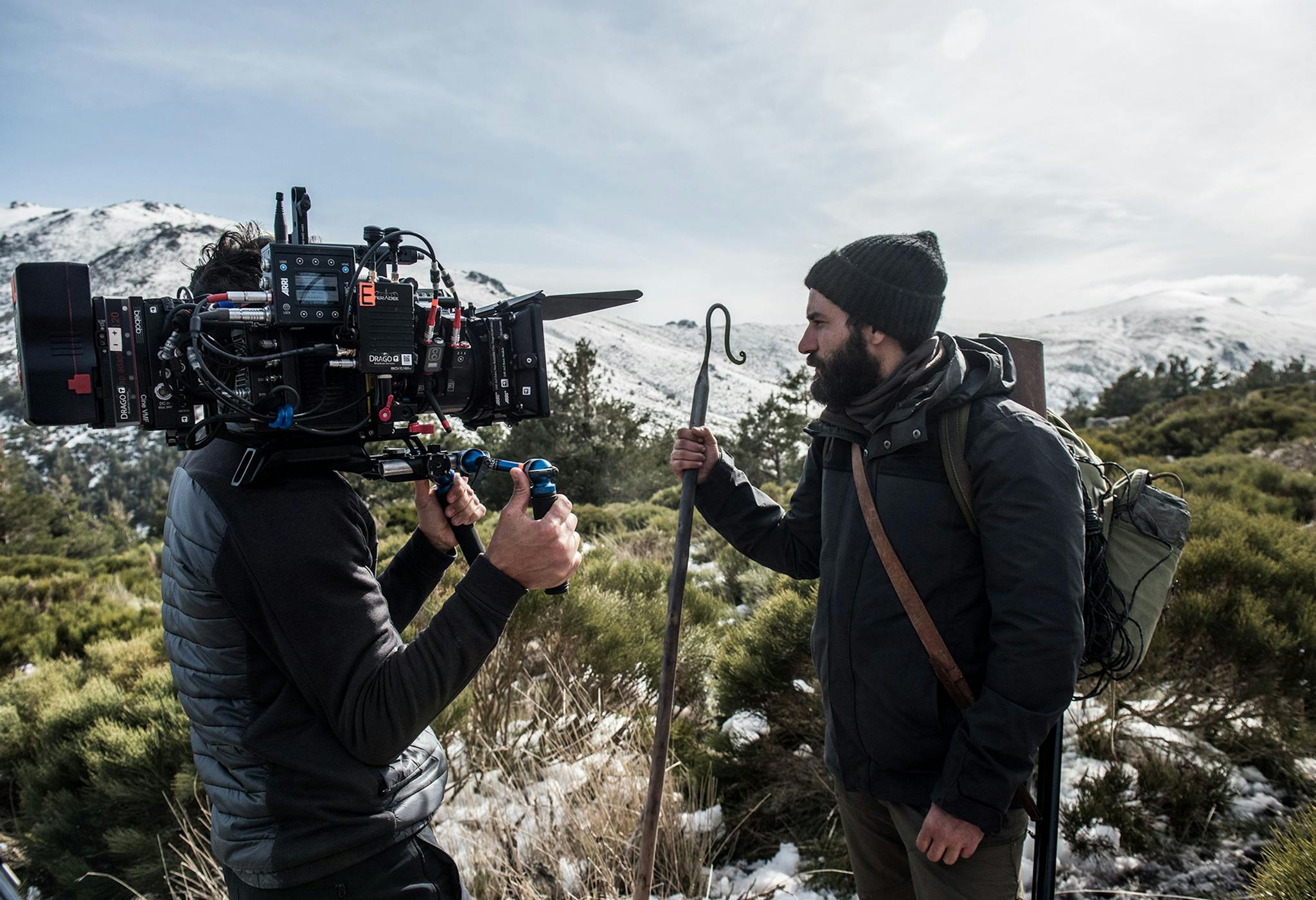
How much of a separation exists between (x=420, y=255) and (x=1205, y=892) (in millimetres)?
3271

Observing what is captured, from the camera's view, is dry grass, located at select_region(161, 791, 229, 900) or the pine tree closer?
dry grass, located at select_region(161, 791, 229, 900)

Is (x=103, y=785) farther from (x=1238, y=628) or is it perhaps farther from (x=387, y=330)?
(x=1238, y=628)

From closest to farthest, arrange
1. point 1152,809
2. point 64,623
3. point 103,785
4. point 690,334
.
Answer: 1. point 1152,809
2. point 103,785
3. point 64,623
4. point 690,334

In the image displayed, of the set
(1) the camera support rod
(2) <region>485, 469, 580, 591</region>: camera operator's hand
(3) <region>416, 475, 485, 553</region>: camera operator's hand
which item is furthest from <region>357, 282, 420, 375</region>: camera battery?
(1) the camera support rod

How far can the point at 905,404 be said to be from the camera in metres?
1.87

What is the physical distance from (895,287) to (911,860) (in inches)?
58.0

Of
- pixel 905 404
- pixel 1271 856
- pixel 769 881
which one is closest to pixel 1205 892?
pixel 1271 856

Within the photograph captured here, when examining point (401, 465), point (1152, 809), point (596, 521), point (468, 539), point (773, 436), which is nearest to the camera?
point (401, 465)

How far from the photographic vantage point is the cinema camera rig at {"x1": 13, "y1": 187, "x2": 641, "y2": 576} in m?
1.20

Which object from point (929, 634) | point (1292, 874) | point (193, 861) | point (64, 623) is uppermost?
point (929, 634)

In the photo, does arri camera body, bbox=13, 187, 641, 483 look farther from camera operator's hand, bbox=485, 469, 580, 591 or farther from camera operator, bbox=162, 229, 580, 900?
camera operator's hand, bbox=485, 469, 580, 591

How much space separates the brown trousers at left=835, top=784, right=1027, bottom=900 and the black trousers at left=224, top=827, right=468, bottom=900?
1.07 metres

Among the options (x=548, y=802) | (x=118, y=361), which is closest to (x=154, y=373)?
(x=118, y=361)

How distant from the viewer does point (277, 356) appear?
1244 mm
